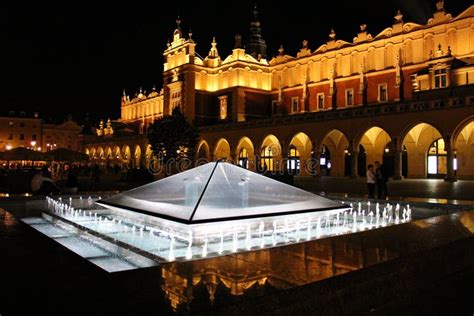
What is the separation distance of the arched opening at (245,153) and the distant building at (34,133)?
39.2m

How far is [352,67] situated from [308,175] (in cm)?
1272

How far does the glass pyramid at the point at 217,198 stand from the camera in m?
8.12

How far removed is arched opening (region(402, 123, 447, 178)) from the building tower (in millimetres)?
32185

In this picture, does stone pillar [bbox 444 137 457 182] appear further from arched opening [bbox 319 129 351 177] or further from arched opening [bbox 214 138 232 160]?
arched opening [bbox 214 138 232 160]

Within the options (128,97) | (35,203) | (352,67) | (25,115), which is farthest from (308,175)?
(25,115)

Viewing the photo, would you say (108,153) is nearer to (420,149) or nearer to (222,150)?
(222,150)

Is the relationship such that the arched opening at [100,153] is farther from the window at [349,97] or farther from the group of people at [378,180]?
the group of people at [378,180]

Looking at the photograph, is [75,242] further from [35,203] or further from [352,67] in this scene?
[352,67]

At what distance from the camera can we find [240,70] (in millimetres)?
49656

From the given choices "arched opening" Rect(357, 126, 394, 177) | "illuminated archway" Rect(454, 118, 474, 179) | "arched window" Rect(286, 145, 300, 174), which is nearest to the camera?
"illuminated archway" Rect(454, 118, 474, 179)

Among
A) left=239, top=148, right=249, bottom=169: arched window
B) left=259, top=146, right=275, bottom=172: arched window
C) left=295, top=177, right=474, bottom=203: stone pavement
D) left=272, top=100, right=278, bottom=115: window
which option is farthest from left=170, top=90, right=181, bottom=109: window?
left=295, top=177, right=474, bottom=203: stone pavement

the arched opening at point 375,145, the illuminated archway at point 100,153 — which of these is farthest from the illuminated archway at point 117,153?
the arched opening at point 375,145

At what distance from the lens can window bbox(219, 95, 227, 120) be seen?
5097 cm

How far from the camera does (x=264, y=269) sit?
4.10 metres
